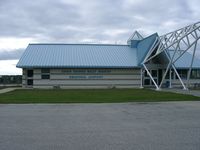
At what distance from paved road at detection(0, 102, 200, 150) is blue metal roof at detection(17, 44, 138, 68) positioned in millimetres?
23982

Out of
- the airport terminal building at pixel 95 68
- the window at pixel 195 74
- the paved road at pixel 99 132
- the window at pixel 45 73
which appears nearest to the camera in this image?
the paved road at pixel 99 132

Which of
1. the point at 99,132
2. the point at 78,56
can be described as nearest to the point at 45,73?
the point at 78,56

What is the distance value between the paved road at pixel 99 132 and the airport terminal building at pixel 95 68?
2396cm

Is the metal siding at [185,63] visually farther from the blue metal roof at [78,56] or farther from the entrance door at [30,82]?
the entrance door at [30,82]

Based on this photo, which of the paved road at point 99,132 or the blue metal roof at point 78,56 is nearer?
the paved road at point 99,132

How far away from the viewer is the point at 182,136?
7.89 metres

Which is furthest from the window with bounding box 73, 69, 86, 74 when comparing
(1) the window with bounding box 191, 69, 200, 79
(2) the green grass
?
(1) the window with bounding box 191, 69, 200, 79

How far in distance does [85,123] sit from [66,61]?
87.0ft

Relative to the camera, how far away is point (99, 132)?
8469mm

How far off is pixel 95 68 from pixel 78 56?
2.91 m

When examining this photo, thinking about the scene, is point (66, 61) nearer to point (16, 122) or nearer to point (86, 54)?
point (86, 54)

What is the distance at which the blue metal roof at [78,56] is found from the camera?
35.5m

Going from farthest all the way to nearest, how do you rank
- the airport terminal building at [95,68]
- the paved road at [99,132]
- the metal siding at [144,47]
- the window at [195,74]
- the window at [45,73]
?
the window at [195,74] < the window at [45,73] < the metal siding at [144,47] < the airport terminal building at [95,68] < the paved road at [99,132]

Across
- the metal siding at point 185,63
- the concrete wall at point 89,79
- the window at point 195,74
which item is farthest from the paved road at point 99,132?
the window at point 195,74
